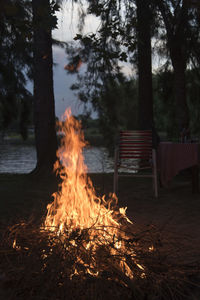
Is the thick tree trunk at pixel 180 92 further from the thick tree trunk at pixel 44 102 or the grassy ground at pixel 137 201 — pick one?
the thick tree trunk at pixel 44 102

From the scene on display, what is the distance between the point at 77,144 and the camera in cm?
477

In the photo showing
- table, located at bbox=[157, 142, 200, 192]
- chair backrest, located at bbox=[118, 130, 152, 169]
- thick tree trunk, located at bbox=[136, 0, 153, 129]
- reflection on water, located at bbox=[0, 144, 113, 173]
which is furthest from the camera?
reflection on water, located at bbox=[0, 144, 113, 173]

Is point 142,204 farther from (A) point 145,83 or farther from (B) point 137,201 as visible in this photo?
(A) point 145,83

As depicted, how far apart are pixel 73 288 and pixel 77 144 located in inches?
111

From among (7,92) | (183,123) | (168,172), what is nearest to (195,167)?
(168,172)

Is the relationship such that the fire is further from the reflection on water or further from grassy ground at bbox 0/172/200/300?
the reflection on water

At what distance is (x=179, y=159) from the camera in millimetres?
5746

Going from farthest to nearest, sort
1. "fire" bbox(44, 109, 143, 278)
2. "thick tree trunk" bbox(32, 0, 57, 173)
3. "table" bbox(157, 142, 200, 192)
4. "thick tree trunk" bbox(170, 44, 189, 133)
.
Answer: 1. "thick tree trunk" bbox(170, 44, 189, 133)
2. "thick tree trunk" bbox(32, 0, 57, 173)
3. "table" bbox(157, 142, 200, 192)
4. "fire" bbox(44, 109, 143, 278)

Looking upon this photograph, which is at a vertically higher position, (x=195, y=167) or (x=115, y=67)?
(x=115, y=67)

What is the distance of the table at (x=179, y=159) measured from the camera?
5691 mm

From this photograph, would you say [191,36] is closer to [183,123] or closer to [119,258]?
[183,123]

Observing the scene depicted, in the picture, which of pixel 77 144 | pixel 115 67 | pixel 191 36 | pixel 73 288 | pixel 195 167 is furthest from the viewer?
pixel 115 67

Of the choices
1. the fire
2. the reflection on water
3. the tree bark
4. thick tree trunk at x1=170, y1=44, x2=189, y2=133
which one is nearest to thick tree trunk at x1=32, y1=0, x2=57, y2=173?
the reflection on water

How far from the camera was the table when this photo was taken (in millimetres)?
5691
